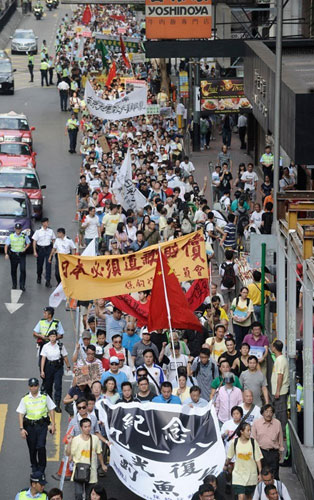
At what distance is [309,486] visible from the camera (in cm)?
1514

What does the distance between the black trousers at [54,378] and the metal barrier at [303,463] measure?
3.73m

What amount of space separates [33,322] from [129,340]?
210 inches

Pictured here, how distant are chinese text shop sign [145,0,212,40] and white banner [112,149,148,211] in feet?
26.3

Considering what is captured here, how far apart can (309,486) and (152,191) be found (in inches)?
568

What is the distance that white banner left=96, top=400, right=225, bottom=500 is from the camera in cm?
1416

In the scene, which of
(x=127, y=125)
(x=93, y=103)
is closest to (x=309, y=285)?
(x=93, y=103)

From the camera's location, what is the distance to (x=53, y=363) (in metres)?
18.7

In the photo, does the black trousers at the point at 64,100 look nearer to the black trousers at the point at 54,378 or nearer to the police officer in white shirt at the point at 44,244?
the police officer in white shirt at the point at 44,244

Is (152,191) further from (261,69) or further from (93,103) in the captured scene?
(93,103)

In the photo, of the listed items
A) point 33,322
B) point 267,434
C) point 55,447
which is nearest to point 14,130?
point 33,322

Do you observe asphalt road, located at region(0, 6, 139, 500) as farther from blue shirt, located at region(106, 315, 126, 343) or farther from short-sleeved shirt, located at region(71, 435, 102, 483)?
blue shirt, located at region(106, 315, 126, 343)

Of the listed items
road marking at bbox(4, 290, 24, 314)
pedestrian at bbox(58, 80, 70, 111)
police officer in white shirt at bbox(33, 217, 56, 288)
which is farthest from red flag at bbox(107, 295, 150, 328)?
pedestrian at bbox(58, 80, 70, 111)

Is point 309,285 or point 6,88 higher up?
point 309,285

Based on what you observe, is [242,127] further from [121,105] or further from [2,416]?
[2,416]
